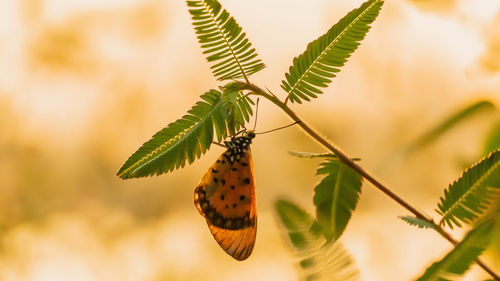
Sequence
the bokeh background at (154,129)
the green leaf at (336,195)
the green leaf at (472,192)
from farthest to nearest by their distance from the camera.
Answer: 1. the bokeh background at (154,129)
2. the green leaf at (336,195)
3. the green leaf at (472,192)

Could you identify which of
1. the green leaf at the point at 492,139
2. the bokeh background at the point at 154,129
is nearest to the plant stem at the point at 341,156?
the green leaf at the point at 492,139

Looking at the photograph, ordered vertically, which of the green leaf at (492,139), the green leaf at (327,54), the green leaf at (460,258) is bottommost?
the green leaf at (492,139)

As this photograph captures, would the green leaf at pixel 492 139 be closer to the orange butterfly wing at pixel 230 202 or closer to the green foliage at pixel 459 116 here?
the green foliage at pixel 459 116

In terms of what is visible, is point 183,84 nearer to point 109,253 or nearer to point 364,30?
point 109,253

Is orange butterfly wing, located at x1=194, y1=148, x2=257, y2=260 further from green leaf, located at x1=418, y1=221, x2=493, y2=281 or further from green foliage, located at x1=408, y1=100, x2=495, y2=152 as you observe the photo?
green leaf, located at x1=418, y1=221, x2=493, y2=281

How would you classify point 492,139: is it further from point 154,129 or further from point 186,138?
point 154,129

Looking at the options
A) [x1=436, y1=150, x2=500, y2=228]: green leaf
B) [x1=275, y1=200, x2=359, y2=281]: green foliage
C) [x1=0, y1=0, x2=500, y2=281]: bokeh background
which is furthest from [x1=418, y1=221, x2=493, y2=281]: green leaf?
[x1=0, y1=0, x2=500, y2=281]: bokeh background
